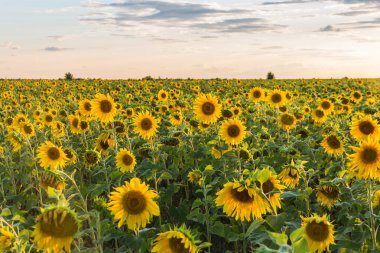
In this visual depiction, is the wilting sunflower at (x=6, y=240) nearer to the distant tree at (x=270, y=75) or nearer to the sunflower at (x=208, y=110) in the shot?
the sunflower at (x=208, y=110)

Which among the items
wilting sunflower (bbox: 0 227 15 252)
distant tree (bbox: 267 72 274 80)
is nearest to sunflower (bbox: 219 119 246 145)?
wilting sunflower (bbox: 0 227 15 252)

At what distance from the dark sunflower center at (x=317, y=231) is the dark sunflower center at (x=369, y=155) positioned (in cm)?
125

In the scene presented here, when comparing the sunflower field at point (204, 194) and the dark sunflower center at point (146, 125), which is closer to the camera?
the sunflower field at point (204, 194)

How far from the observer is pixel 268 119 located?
11.9 m

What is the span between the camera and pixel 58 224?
9.57 ft

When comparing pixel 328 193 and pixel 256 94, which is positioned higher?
pixel 256 94

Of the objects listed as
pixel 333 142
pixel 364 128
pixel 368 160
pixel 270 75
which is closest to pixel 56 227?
pixel 368 160

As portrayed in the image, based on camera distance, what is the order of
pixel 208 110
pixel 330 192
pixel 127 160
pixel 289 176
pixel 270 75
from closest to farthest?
1. pixel 330 192
2. pixel 289 176
3. pixel 127 160
4. pixel 208 110
5. pixel 270 75

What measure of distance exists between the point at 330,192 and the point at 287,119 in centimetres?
489

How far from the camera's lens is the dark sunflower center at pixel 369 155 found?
4434mm

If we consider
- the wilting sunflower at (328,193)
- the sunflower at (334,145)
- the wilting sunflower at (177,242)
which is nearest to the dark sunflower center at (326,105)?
the sunflower at (334,145)

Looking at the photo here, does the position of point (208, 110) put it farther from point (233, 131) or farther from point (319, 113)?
point (319, 113)

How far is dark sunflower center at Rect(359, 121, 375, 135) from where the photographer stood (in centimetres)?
646

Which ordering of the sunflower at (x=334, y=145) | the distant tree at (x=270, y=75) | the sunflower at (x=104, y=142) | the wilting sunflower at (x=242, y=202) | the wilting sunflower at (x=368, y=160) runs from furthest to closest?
the distant tree at (x=270, y=75)
the sunflower at (x=104, y=142)
the sunflower at (x=334, y=145)
the wilting sunflower at (x=368, y=160)
the wilting sunflower at (x=242, y=202)
